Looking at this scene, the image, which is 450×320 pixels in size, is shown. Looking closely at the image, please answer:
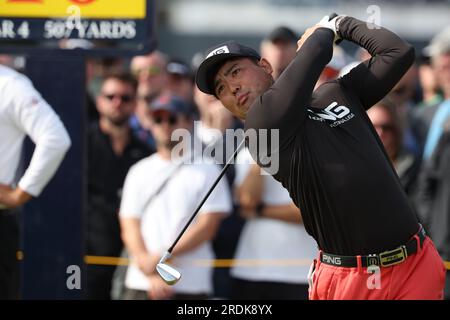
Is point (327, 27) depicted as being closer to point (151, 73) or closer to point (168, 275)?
point (168, 275)

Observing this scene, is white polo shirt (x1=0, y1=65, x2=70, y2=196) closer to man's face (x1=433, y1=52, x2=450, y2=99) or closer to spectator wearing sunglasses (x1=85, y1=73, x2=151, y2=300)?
spectator wearing sunglasses (x1=85, y1=73, x2=151, y2=300)

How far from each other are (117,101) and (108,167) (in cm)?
58

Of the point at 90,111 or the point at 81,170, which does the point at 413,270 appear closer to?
the point at 81,170

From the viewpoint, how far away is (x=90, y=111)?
30.7 feet

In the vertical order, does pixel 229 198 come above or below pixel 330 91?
below

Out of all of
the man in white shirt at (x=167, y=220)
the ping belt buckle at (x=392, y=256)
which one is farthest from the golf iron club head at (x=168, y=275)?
the man in white shirt at (x=167, y=220)

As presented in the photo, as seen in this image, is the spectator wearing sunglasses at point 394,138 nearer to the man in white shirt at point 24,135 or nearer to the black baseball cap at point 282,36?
the black baseball cap at point 282,36

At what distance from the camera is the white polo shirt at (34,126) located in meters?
6.30

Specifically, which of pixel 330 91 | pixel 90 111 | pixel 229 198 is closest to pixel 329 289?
pixel 330 91

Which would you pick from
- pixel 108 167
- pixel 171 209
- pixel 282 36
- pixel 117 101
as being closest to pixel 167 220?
pixel 171 209

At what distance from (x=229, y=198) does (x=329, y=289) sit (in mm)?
3191

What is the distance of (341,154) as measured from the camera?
4.65 m

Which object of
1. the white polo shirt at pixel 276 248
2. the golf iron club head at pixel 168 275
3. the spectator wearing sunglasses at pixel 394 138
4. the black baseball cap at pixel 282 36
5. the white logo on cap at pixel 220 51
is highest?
the black baseball cap at pixel 282 36

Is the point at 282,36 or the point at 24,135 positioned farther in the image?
the point at 282,36
